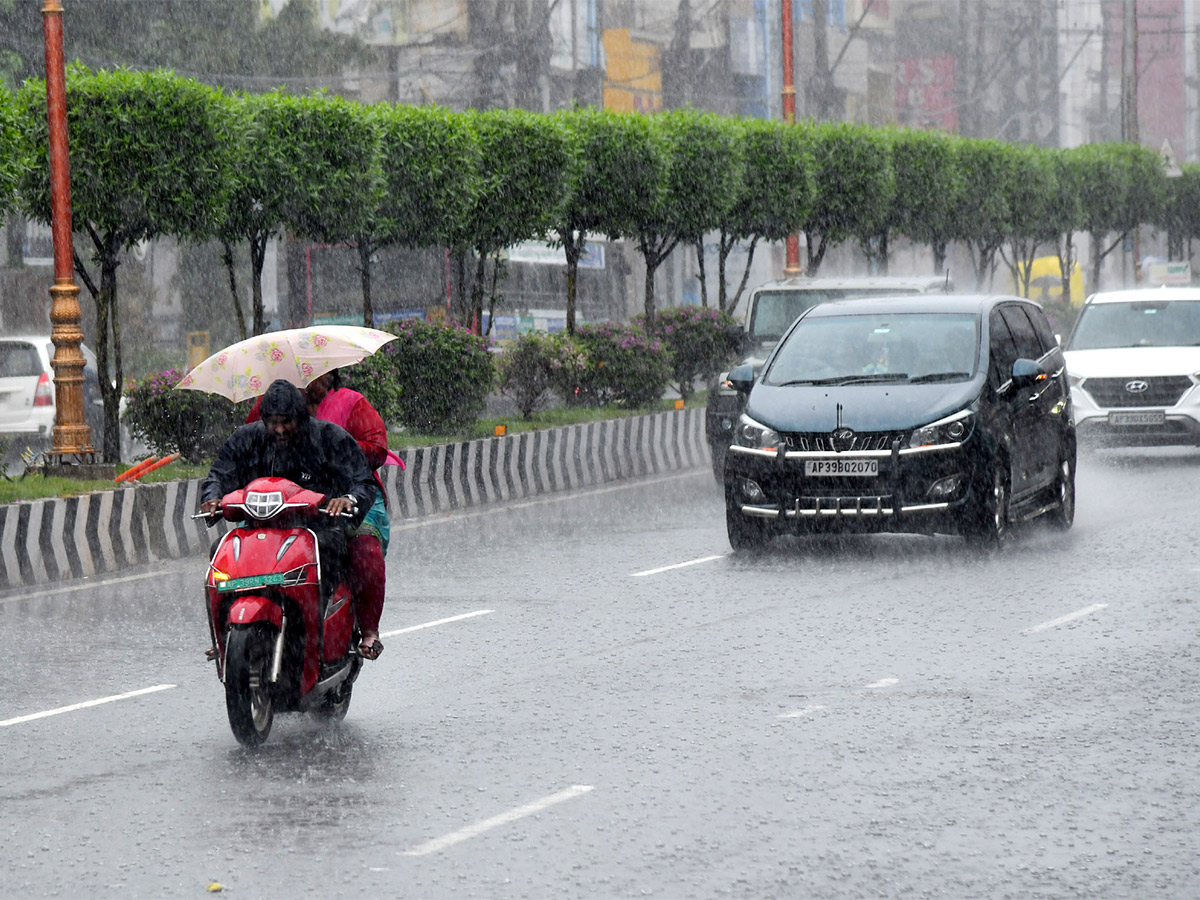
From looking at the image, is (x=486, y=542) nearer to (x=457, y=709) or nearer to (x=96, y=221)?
(x=96, y=221)

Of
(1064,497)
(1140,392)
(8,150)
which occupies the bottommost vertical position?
(1064,497)

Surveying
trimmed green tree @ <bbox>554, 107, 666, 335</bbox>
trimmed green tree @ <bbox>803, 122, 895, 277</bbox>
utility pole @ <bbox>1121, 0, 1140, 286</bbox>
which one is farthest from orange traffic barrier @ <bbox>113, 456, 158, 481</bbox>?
utility pole @ <bbox>1121, 0, 1140, 286</bbox>

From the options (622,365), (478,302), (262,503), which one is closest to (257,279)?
(478,302)

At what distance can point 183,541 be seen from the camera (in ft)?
50.5

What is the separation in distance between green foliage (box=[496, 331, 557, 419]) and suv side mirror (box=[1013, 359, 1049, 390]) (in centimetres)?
1006

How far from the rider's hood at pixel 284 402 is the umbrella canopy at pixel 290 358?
22.9 inches

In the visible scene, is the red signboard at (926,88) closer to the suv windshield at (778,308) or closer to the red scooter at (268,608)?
the suv windshield at (778,308)

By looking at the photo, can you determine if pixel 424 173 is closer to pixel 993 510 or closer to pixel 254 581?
pixel 993 510

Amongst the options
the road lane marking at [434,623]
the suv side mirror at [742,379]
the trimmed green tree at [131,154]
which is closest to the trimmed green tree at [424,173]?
the trimmed green tree at [131,154]

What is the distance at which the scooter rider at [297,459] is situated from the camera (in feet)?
26.6

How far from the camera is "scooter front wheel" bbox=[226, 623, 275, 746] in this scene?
25.0 ft

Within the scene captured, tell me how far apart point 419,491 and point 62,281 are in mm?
3595

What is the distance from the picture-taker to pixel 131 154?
58.6 feet

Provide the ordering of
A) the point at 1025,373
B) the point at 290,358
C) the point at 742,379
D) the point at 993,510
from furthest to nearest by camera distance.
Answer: the point at 742,379
the point at 1025,373
the point at 993,510
the point at 290,358
